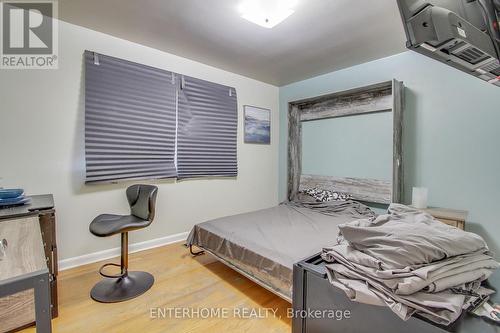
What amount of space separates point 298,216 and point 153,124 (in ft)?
6.70

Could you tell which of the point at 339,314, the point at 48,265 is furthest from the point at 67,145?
the point at 339,314

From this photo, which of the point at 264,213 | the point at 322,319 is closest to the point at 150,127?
the point at 264,213

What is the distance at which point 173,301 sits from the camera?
1858mm

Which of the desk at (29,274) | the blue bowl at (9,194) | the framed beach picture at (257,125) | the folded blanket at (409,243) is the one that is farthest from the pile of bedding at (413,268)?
the framed beach picture at (257,125)

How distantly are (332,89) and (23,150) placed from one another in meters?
3.70

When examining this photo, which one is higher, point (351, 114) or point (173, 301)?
point (351, 114)

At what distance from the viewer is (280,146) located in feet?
14.2

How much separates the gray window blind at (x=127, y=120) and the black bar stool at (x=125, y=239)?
492 mm

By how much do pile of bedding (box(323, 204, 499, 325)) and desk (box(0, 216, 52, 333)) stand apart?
0.92m

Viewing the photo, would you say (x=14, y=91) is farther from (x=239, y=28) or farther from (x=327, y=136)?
(x=327, y=136)

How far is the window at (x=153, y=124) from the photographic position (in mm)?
2438

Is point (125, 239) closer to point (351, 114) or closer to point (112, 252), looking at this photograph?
point (112, 252)

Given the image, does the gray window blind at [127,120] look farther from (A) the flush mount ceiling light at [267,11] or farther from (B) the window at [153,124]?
(A) the flush mount ceiling light at [267,11]

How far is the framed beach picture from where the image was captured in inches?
151
